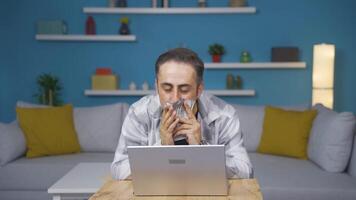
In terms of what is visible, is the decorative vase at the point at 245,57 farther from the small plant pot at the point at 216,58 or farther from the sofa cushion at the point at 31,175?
the sofa cushion at the point at 31,175

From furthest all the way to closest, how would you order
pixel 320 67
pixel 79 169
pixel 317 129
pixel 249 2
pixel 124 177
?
pixel 249 2 → pixel 320 67 → pixel 317 129 → pixel 79 169 → pixel 124 177

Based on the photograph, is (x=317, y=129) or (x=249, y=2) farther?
(x=249, y=2)

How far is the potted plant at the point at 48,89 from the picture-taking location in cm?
481

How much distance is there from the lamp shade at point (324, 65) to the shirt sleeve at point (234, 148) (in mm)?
2807

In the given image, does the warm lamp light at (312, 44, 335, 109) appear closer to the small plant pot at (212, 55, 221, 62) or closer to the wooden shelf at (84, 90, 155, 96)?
the small plant pot at (212, 55, 221, 62)

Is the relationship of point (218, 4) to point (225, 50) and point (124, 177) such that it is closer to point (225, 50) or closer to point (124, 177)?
point (225, 50)

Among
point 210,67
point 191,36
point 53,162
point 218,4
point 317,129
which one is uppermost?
point 218,4

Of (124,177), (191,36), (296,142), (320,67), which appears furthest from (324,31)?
(124,177)

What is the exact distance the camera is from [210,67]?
16.0 feet

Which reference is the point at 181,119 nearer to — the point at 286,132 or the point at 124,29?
the point at 286,132

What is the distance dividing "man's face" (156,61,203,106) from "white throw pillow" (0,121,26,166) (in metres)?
2.18

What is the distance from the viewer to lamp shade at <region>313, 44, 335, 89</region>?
458 centimetres

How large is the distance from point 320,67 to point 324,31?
0.51 meters

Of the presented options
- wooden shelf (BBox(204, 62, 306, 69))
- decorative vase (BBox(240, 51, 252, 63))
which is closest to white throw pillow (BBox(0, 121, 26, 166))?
wooden shelf (BBox(204, 62, 306, 69))
